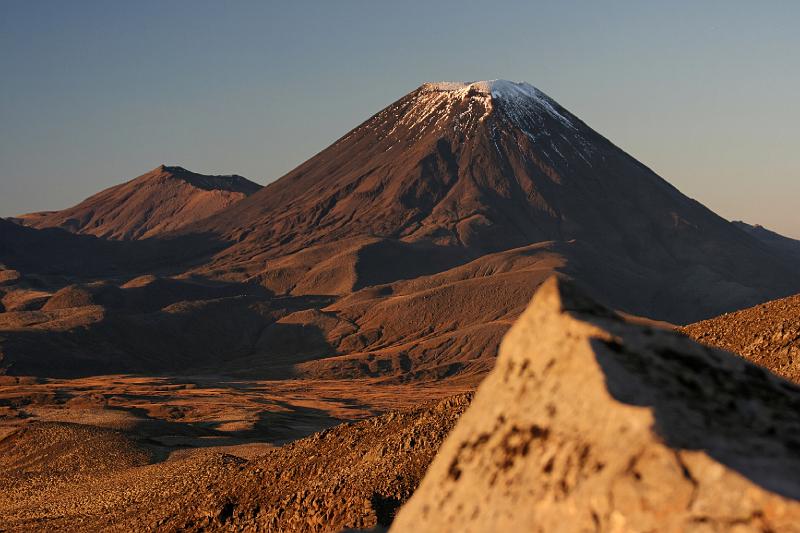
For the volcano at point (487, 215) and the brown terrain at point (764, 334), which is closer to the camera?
the brown terrain at point (764, 334)

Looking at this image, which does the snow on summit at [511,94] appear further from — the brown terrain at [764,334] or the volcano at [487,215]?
the brown terrain at [764,334]

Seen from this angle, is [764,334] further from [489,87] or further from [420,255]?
[489,87]

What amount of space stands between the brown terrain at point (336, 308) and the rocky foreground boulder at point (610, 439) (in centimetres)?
13

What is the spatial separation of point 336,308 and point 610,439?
110839 mm

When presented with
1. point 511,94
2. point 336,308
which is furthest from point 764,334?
point 511,94

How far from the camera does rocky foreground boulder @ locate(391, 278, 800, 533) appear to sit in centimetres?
403

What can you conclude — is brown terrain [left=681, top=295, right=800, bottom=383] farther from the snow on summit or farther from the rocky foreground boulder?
the snow on summit

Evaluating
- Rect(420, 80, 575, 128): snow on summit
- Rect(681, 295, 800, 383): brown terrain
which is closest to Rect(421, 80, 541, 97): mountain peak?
Rect(420, 80, 575, 128): snow on summit

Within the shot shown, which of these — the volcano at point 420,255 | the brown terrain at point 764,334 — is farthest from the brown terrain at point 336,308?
the volcano at point 420,255

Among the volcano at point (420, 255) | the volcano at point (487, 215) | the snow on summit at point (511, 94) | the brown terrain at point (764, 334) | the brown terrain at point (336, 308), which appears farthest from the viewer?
the snow on summit at point (511, 94)

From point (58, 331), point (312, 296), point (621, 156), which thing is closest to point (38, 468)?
point (58, 331)

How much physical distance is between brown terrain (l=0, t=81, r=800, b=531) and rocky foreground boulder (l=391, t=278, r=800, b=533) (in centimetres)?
13

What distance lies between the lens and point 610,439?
437 centimetres

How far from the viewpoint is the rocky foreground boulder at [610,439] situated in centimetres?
403
